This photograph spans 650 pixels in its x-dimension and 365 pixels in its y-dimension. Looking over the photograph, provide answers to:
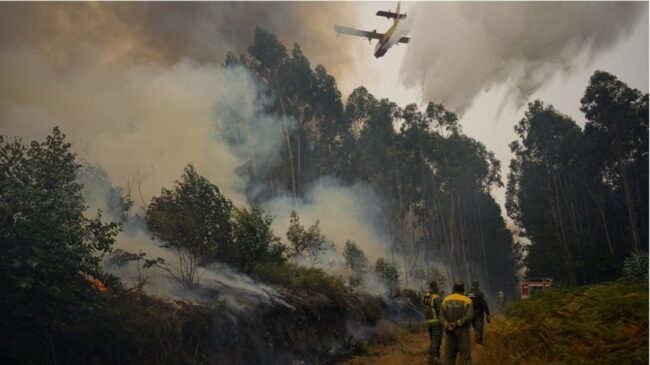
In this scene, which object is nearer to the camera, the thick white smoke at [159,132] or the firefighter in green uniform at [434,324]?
the firefighter in green uniform at [434,324]

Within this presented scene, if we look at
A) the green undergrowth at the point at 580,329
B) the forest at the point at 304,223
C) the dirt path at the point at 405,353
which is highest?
the forest at the point at 304,223

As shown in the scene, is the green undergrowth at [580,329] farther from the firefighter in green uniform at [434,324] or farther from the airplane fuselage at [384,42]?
the airplane fuselage at [384,42]

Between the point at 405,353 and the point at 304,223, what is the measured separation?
1031 inches

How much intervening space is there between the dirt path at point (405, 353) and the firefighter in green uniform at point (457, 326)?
1228 mm

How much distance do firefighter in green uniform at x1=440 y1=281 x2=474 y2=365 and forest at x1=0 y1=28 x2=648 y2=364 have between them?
5762 mm

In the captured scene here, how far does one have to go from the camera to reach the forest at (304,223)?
9.03m

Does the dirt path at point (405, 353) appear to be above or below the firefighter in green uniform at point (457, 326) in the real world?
below

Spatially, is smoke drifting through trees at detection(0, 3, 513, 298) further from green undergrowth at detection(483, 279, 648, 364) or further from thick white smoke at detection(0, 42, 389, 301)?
green undergrowth at detection(483, 279, 648, 364)

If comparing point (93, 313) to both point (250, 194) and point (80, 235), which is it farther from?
point (250, 194)

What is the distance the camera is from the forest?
9031 millimetres

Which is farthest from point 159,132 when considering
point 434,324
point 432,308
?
point 434,324

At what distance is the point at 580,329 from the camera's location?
7539 mm

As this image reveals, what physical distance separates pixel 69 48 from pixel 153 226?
1374 centimetres

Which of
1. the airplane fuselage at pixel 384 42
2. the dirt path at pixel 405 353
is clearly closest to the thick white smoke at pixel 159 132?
the dirt path at pixel 405 353
